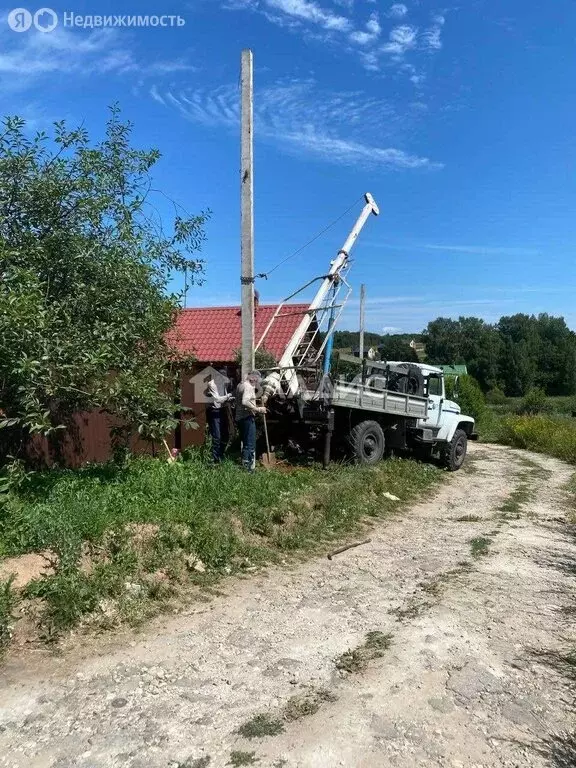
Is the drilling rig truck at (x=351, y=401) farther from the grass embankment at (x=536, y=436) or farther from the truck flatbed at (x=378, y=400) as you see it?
the grass embankment at (x=536, y=436)

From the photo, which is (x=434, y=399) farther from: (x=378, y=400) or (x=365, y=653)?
(x=365, y=653)

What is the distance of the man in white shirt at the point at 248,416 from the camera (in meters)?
9.39

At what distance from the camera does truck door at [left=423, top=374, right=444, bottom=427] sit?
14.2 m

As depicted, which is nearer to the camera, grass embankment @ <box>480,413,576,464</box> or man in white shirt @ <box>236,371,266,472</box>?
man in white shirt @ <box>236,371,266,472</box>

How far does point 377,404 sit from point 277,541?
5873 millimetres

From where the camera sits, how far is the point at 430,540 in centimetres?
786

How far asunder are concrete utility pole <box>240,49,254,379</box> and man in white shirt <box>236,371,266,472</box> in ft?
0.81

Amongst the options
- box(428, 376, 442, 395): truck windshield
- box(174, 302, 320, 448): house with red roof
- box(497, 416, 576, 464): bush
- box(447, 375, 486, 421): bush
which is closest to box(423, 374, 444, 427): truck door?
box(428, 376, 442, 395): truck windshield

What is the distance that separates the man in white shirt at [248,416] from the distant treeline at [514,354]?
6075 cm

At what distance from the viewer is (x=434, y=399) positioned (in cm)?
1443

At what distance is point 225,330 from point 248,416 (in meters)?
10.5

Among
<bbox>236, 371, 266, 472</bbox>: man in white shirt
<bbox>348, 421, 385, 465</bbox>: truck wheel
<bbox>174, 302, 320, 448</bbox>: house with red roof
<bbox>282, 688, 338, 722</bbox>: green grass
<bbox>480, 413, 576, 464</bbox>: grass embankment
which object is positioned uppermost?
<bbox>174, 302, 320, 448</bbox>: house with red roof

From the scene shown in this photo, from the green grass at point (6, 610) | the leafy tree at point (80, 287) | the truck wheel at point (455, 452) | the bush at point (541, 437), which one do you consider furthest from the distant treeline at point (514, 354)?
the green grass at point (6, 610)

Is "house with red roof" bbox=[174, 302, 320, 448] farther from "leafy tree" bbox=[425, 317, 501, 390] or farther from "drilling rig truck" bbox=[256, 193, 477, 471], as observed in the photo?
"leafy tree" bbox=[425, 317, 501, 390]
